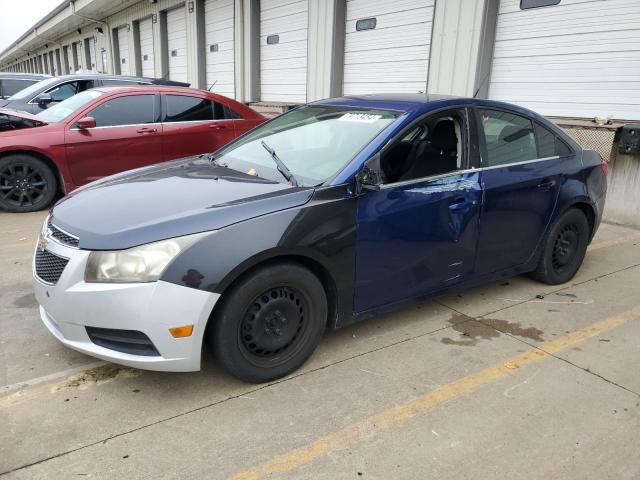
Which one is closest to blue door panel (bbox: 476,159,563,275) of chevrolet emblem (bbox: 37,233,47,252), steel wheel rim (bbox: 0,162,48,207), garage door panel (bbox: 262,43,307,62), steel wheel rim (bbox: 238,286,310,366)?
steel wheel rim (bbox: 238,286,310,366)

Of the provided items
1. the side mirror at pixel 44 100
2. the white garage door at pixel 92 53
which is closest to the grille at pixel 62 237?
the side mirror at pixel 44 100

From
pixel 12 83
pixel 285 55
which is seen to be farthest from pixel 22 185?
pixel 285 55

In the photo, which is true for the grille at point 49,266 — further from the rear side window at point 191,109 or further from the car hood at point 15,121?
the rear side window at point 191,109

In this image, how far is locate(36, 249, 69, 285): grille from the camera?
262 cm

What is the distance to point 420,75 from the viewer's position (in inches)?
360

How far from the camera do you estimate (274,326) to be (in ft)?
9.19

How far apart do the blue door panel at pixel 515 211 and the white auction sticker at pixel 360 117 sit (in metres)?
0.87

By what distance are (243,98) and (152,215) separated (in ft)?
39.5

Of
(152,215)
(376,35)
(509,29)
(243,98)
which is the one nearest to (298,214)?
(152,215)

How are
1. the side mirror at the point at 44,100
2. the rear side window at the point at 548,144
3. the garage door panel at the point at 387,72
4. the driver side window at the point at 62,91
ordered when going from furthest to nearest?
the garage door panel at the point at 387,72 < the driver side window at the point at 62,91 < the side mirror at the point at 44,100 < the rear side window at the point at 548,144

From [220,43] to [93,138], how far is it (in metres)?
9.70

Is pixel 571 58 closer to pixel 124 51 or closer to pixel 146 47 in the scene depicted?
pixel 146 47

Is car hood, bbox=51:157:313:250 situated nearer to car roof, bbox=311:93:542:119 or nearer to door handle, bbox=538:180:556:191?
car roof, bbox=311:93:542:119

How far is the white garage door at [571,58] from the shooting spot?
6.50 metres
